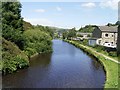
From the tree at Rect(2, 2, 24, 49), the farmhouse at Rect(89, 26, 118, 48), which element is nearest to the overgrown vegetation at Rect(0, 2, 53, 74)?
the tree at Rect(2, 2, 24, 49)

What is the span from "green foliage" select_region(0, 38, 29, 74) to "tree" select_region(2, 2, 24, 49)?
6238 mm

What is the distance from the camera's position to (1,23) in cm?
4025

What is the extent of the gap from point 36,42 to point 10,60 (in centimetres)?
2470

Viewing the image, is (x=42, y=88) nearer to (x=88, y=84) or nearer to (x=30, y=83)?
(x=30, y=83)

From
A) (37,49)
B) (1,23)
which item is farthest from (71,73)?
(37,49)

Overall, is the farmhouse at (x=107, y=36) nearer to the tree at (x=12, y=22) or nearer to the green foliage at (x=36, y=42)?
the green foliage at (x=36, y=42)

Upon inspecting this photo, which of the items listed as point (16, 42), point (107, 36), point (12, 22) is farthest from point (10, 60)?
point (107, 36)

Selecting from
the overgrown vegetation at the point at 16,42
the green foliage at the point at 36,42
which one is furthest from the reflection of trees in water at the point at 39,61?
the green foliage at the point at 36,42

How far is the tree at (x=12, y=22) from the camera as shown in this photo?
4059 centimetres

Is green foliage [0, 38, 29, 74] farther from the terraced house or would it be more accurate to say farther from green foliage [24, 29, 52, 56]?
the terraced house

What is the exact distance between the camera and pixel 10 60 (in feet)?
105

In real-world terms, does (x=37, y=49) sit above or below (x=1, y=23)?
below

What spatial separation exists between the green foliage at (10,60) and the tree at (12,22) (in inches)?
246

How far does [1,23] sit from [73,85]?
65.9ft
